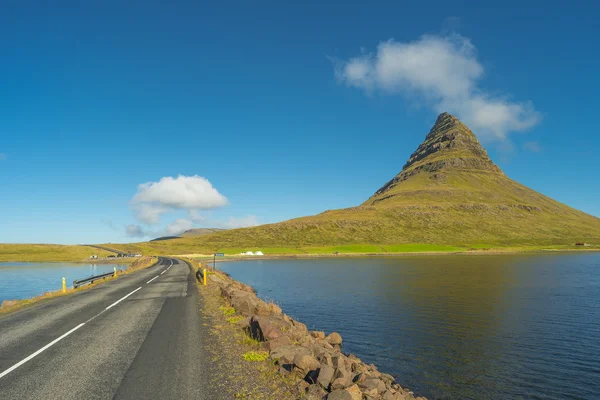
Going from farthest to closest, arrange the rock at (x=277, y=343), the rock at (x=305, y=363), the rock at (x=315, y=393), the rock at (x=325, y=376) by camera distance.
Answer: the rock at (x=277, y=343) → the rock at (x=305, y=363) → the rock at (x=325, y=376) → the rock at (x=315, y=393)

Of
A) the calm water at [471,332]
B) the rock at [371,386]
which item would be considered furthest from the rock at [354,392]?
the calm water at [471,332]

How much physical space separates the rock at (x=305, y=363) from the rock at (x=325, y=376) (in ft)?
2.39

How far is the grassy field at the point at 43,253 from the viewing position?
401 ft

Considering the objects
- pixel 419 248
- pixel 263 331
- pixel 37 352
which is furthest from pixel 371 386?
pixel 419 248

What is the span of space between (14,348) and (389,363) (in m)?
16.9

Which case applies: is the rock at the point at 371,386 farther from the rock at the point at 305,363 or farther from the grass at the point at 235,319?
the grass at the point at 235,319

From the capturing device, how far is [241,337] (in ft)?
50.8

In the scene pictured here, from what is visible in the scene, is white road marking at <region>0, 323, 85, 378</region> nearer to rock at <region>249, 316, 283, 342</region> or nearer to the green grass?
rock at <region>249, 316, 283, 342</region>

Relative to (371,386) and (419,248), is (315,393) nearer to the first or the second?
(371,386)

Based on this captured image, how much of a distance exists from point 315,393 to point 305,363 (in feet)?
5.50

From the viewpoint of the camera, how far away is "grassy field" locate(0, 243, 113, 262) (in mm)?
122312

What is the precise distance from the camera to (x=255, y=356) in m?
12.6

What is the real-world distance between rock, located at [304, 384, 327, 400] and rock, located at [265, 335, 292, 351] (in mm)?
3585

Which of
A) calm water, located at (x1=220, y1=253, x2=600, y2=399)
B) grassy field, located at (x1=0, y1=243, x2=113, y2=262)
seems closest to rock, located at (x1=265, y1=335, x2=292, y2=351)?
calm water, located at (x1=220, y1=253, x2=600, y2=399)
